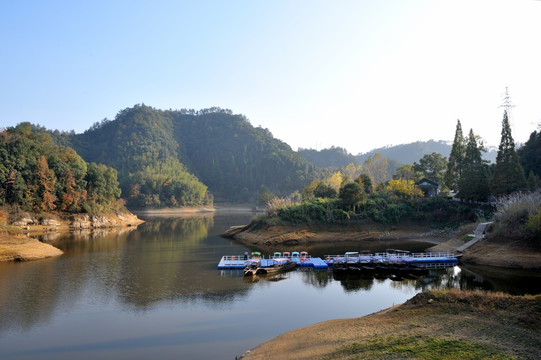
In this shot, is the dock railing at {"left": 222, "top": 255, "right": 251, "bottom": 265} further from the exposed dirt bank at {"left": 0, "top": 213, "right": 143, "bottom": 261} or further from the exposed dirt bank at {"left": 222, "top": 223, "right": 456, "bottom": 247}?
the exposed dirt bank at {"left": 0, "top": 213, "right": 143, "bottom": 261}

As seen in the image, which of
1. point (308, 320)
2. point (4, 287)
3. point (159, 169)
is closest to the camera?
point (308, 320)

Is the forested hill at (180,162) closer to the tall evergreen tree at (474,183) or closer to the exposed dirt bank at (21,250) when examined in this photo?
the exposed dirt bank at (21,250)

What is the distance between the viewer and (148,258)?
36.8 metres

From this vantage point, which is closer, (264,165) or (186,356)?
(186,356)

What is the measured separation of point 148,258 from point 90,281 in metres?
9.80

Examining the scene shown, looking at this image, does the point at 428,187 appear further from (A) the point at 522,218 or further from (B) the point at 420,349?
(B) the point at 420,349

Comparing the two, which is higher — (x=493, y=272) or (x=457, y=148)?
(x=457, y=148)

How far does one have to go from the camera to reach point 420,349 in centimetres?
1179

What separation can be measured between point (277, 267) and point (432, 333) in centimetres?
1958

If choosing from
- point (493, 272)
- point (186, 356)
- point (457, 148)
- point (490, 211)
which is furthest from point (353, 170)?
point (186, 356)

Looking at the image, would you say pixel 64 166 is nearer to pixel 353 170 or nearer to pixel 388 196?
pixel 388 196

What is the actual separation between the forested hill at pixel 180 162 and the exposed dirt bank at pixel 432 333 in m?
106

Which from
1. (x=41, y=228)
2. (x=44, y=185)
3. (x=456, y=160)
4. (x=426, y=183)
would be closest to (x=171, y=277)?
(x=41, y=228)

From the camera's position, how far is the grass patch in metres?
11.1
